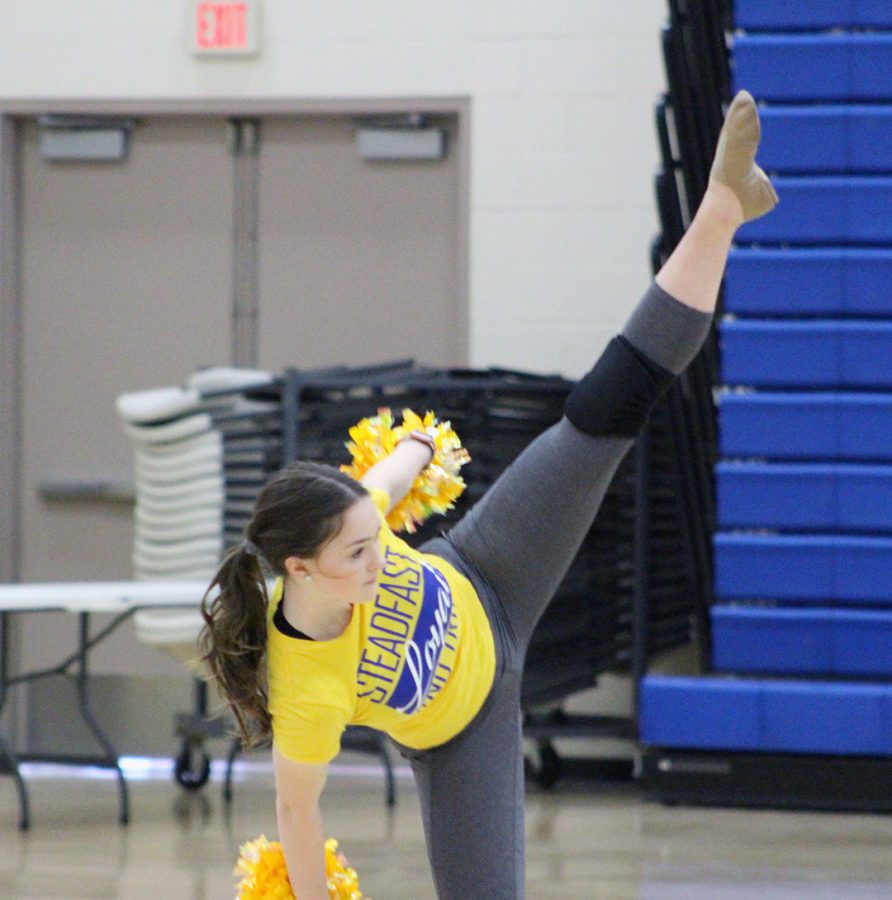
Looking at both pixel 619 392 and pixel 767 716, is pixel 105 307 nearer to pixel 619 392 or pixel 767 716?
pixel 767 716

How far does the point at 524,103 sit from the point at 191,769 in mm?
2564

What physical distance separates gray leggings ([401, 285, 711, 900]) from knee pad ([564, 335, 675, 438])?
27mm

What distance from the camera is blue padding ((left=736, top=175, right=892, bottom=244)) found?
457 cm

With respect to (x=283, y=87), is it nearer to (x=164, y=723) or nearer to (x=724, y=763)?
(x=164, y=723)

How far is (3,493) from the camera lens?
564cm

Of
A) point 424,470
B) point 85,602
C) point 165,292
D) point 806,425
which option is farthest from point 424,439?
point 165,292

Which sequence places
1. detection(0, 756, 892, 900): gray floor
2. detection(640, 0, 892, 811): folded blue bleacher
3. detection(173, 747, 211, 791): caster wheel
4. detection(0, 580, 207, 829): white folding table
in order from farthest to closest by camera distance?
1. detection(173, 747, 211, 791): caster wheel
2. detection(640, 0, 892, 811): folded blue bleacher
3. detection(0, 580, 207, 829): white folding table
4. detection(0, 756, 892, 900): gray floor

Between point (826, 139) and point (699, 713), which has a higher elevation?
point (826, 139)

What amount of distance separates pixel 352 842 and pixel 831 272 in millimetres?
2162

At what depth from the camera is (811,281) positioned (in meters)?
4.59

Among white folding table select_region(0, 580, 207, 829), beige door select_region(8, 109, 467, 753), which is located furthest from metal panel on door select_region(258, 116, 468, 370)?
white folding table select_region(0, 580, 207, 829)

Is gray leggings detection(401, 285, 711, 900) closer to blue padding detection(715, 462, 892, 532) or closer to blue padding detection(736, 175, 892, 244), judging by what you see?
blue padding detection(715, 462, 892, 532)

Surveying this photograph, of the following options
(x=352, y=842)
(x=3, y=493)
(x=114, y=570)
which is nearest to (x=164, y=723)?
(x=114, y=570)

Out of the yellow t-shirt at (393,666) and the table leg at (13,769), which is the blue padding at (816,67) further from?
the table leg at (13,769)
